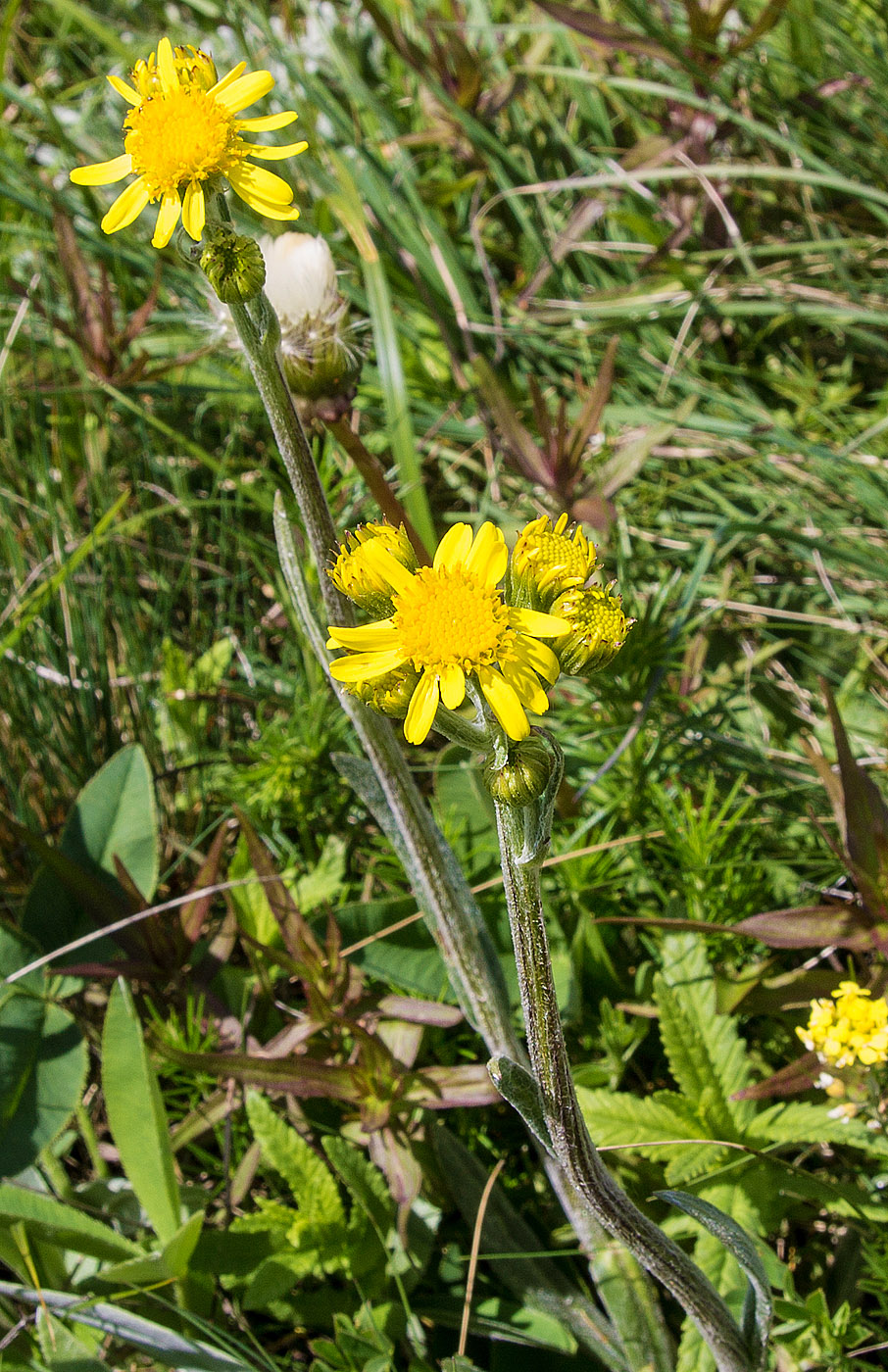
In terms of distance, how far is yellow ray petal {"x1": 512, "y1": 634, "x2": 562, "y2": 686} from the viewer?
1.04 meters

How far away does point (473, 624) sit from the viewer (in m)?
1.02

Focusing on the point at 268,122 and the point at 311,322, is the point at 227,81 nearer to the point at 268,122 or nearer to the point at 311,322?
the point at 268,122

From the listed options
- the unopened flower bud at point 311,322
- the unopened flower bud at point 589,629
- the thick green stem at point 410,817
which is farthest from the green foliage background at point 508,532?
the unopened flower bud at point 589,629

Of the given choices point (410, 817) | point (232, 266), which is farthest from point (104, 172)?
point (410, 817)

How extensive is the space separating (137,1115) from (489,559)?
4.22 feet

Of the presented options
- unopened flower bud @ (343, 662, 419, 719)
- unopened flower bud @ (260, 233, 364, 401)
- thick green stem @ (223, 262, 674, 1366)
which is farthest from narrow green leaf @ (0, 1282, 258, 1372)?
unopened flower bud @ (260, 233, 364, 401)

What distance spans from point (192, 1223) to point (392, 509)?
1192 millimetres

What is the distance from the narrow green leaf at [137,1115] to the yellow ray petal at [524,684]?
1142 mm

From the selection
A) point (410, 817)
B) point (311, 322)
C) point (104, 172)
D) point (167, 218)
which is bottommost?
point (410, 817)

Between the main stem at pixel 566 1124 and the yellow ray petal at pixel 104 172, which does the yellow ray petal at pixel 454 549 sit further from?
the yellow ray petal at pixel 104 172

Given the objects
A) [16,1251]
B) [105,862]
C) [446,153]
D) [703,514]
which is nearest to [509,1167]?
[16,1251]

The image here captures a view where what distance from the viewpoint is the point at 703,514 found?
2.67 metres

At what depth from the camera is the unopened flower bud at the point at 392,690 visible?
1072mm

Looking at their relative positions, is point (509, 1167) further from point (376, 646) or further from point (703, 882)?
point (376, 646)
